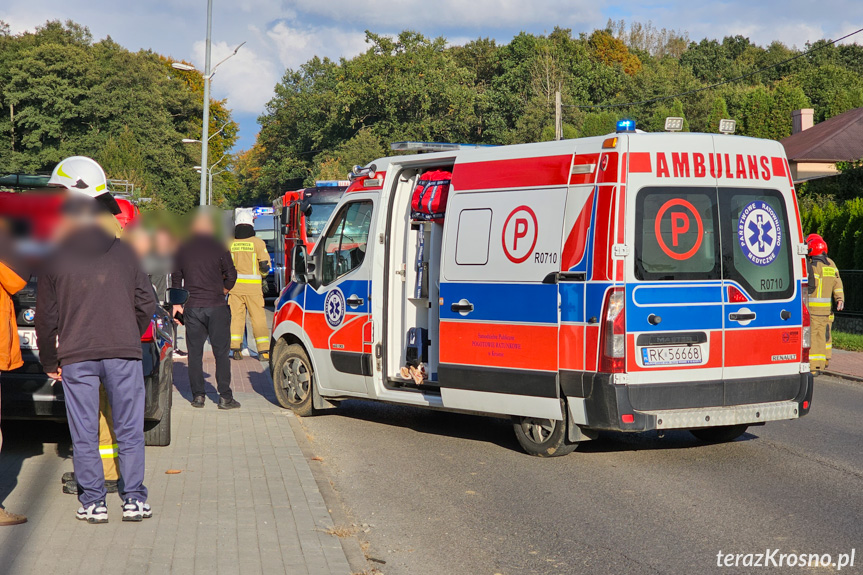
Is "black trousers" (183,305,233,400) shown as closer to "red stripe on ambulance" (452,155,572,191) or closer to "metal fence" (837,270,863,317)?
"red stripe on ambulance" (452,155,572,191)

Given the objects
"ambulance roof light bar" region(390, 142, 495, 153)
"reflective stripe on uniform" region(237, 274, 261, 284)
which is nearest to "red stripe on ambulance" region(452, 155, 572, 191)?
"ambulance roof light bar" region(390, 142, 495, 153)

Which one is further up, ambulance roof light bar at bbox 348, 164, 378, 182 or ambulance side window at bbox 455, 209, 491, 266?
ambulance roof light bar at bbox 348, 164, 378, 182

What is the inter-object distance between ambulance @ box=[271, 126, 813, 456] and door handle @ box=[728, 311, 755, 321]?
0.06 feet

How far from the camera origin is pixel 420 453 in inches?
336

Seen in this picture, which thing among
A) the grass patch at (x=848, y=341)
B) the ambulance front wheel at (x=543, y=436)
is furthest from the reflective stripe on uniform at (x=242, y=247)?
the grass patch at (x=848, y=341)

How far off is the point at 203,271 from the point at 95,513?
488cm

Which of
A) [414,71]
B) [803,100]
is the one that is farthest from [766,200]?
[414,71]

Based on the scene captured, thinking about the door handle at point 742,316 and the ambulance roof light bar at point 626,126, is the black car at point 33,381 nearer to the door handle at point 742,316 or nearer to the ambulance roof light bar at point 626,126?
the ambulance roof light bar at point 626,126

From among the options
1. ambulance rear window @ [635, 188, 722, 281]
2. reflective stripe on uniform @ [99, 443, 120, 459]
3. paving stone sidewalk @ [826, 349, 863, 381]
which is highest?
ambulance rear window @ [635, 188, 722, 281]

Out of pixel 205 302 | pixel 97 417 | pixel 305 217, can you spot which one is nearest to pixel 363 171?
pixel 205 302

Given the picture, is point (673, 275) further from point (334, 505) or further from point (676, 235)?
point (334, 505)

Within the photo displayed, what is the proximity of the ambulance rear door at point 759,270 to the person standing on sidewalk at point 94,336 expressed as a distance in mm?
4400

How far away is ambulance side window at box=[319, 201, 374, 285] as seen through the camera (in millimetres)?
9609

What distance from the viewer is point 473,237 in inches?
A: 327
